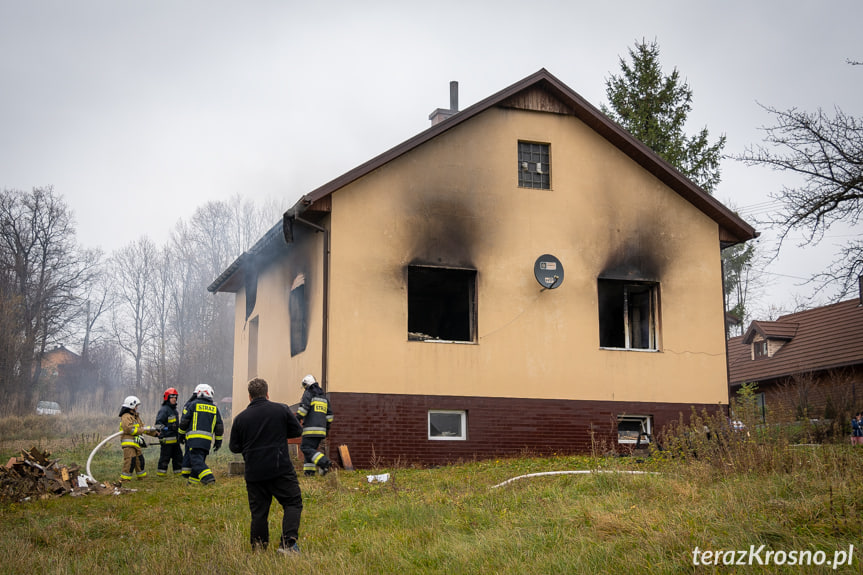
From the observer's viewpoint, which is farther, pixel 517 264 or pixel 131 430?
pixel 517 264

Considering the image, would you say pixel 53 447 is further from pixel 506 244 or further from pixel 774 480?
pixel 774 480

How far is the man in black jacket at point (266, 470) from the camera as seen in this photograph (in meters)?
8.61

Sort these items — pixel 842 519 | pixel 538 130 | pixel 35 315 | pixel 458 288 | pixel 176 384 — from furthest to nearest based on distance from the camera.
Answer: pixel 176 384 < pixel 35 315 < pixel 458 288 < pixel 538 130 < pixel 842 519

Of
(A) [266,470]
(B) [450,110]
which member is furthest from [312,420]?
(B) [450,110]

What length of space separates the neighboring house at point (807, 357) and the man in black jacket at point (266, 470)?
841 inches

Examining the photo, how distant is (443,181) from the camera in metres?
17.2

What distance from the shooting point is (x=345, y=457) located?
15.5 meters

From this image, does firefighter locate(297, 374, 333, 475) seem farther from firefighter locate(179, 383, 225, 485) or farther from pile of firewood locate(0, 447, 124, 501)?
pile of firewood locate(0, 447, 124, 501)

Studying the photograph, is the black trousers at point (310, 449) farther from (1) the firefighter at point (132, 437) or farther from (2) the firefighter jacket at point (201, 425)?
(1) the firefighter at point (132, 437)

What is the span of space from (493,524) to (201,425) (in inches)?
267

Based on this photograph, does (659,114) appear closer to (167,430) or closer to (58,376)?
(167,430)

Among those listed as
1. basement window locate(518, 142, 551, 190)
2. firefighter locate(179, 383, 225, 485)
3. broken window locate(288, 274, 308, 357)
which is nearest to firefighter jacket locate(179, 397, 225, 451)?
firefighter locate(179, 383, 225, 485)

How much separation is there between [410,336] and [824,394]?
19613mm

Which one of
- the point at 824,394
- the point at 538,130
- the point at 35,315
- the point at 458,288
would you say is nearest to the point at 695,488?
the point at 538,130
